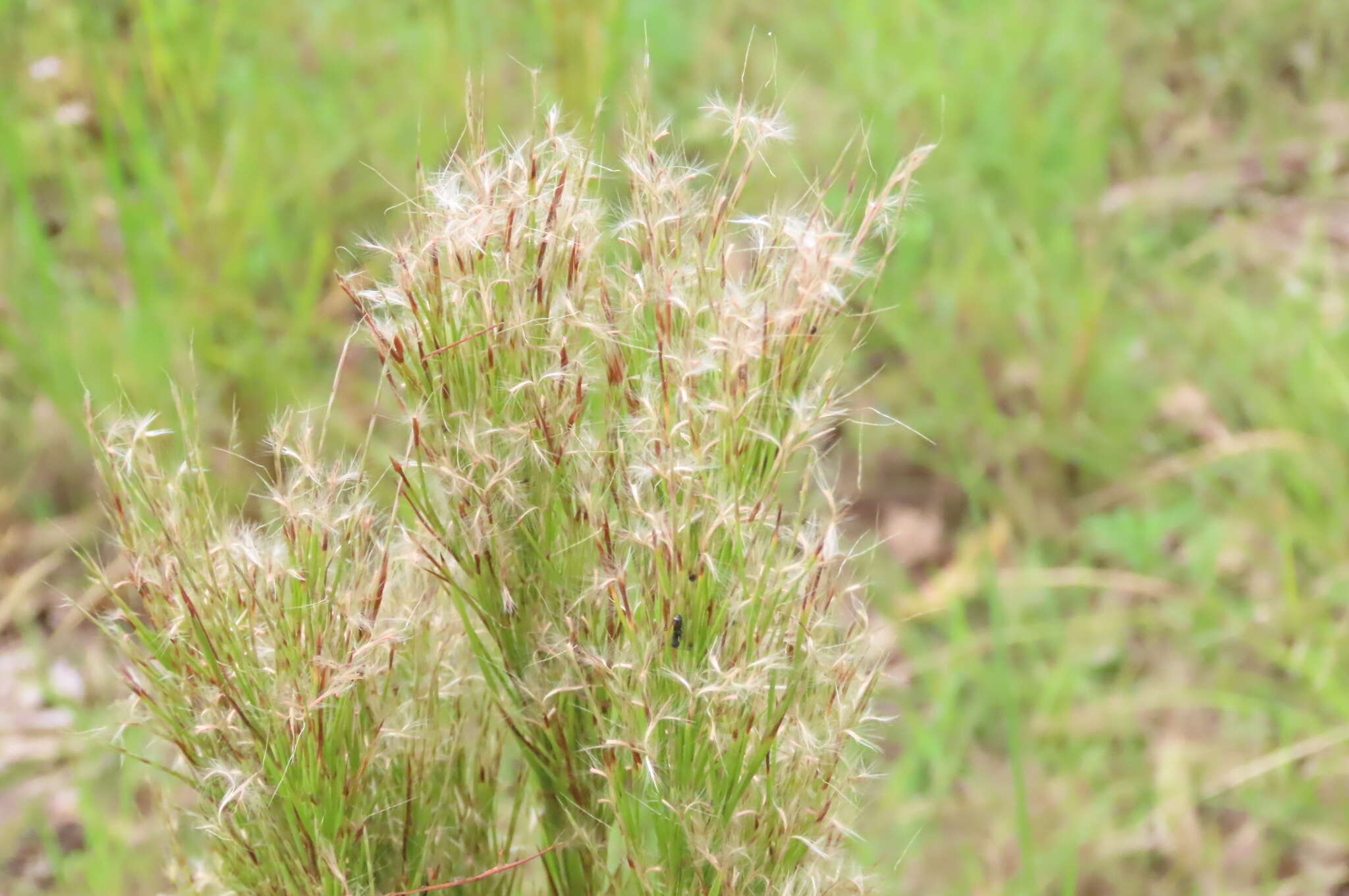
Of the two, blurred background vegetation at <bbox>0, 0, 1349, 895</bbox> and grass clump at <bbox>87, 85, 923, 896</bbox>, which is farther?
blurred background vegetation at <bbox>0, 0, 1349, 895</bbox>

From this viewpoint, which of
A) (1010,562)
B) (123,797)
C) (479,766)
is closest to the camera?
(479,766)

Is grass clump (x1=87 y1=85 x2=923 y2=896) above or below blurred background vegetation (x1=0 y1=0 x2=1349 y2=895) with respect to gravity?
above

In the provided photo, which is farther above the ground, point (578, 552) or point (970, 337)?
point (578, 552)

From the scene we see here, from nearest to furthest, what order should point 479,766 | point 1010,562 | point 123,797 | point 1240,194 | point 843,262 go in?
point 843,262 → point 479,766 → point 123,797 → point 1010,562 → point 1240,194

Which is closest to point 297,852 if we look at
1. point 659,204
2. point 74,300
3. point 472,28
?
point 659,204

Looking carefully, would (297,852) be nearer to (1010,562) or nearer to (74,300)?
(1010,562)
